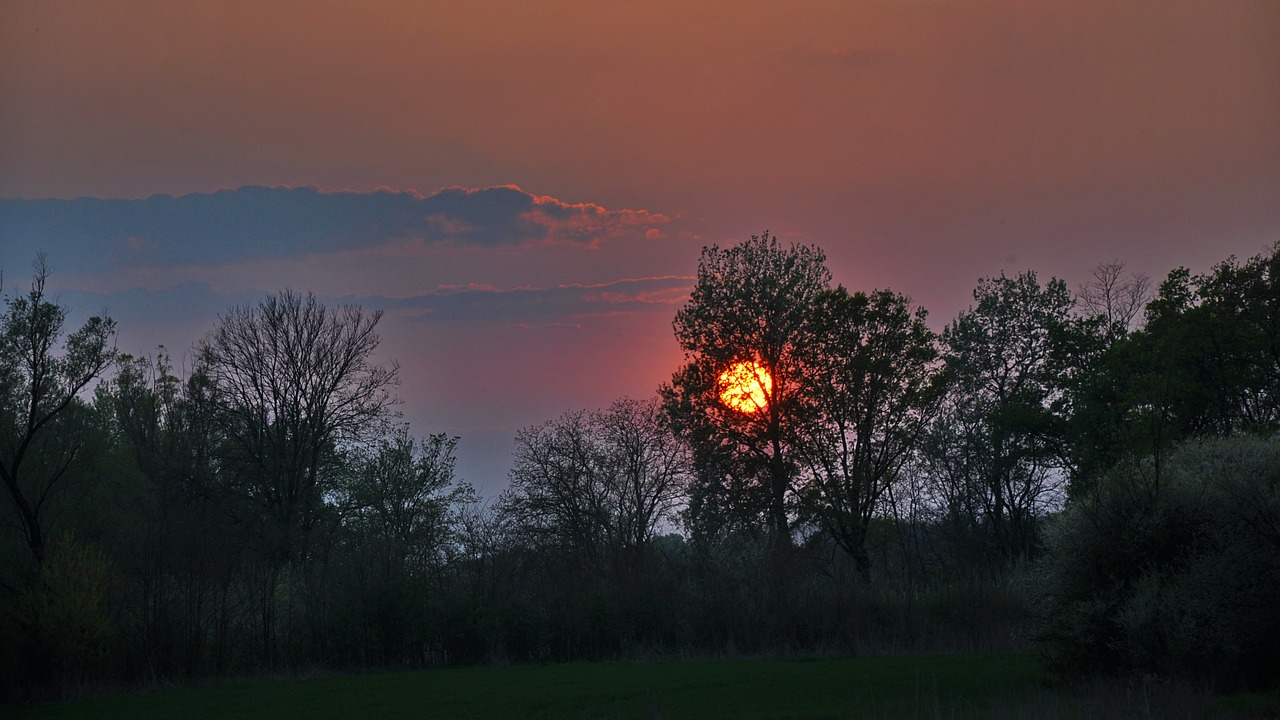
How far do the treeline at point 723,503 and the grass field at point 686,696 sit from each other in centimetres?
249

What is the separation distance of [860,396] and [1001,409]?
35.8ft

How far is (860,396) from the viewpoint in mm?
35531

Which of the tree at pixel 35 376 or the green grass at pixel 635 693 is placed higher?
the tree at pixel 35 376

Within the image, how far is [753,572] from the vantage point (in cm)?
3166

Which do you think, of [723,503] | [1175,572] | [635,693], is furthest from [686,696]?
[723,503]

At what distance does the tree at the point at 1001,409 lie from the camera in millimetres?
43438

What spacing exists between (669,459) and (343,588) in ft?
68.7

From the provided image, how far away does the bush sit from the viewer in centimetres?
1581

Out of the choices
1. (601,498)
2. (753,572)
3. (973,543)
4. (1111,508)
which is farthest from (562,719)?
(973,543)

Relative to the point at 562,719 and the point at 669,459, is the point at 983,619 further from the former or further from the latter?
the point at 669,459

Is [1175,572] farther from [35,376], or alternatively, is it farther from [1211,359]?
[35,376]

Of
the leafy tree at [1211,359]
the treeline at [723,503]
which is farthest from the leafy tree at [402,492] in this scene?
the leafy tree at [1211,359]

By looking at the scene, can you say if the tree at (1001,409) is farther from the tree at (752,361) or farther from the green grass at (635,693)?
the green grass at (635,693)

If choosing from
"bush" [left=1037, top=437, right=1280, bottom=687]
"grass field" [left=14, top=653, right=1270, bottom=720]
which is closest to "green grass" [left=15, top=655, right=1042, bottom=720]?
"grass field" [left=14, top=653, right=1270, bottom=720]
